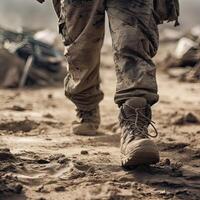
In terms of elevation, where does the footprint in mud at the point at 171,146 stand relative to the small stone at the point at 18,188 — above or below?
above

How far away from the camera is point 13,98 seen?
19.0ft

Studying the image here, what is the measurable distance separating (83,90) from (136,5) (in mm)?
941

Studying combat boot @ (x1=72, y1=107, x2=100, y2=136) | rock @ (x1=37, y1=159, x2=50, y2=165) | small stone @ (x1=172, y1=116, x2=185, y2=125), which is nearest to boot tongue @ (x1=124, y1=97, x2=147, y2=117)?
rock @ (x1=37, y1=159, x2=50, y2=165)

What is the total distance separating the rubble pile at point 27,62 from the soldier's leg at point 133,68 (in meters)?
3.71

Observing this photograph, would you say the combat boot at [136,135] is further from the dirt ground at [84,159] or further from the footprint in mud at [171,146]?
the footprint in mud at [171,146]

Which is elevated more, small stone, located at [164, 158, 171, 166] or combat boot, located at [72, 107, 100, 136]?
combat boot, located at [72, 107, 100, 136]

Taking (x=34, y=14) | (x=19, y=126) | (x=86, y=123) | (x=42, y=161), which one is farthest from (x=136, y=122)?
(x=34, y=14)

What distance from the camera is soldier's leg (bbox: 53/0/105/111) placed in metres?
3.38

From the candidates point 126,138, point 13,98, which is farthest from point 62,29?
point 13,98

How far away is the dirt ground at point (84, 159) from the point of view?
262cm

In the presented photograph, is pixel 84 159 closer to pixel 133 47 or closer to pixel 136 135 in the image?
pixel 136 135

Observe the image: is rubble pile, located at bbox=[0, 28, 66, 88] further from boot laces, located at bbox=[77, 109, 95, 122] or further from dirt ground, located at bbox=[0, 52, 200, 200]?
boot laces, located at bbox=[77, 109, 95, 122]

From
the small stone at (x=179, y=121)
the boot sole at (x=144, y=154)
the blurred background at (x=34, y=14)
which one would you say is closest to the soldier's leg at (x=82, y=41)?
the small stone at (x=179, y=121)

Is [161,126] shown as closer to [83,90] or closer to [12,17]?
[83,90]
